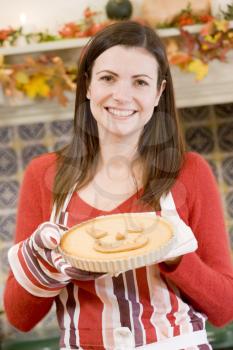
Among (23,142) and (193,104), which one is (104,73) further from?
(23,142)

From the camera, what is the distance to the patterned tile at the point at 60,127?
2377mm

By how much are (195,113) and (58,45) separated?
0.60m

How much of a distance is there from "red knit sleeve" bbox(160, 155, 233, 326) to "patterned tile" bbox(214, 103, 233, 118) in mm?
1154

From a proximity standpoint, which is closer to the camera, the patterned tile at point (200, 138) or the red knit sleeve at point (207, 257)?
the red knit sleeve at point (207, 257)

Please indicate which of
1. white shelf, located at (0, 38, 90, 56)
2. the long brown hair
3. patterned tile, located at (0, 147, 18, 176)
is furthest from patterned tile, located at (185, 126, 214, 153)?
the long brown hair

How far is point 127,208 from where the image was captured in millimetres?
1180

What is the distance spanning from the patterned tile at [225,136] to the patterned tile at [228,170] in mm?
47

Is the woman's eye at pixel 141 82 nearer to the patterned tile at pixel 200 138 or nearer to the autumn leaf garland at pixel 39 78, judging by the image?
the autumn leaf garland at pixel 39 78

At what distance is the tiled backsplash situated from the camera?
2.34 m

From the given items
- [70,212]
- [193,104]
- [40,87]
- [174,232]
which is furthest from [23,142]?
[174,232]

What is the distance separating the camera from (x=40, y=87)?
210cm

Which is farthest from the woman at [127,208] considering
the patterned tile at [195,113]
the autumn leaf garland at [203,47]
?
the patterned tile at [195,113]

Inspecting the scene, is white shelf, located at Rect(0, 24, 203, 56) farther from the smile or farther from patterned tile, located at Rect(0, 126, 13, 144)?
the smile

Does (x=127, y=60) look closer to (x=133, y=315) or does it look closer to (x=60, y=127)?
(x=133, y=315)
